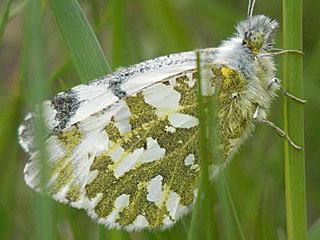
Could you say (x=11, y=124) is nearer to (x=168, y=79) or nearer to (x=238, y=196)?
(x=168, y=79)

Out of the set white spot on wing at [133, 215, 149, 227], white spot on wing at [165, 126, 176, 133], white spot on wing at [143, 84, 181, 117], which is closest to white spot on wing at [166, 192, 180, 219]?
white spot on wing at [133, 215, 149, 227]

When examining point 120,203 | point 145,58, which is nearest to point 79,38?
point 120,203

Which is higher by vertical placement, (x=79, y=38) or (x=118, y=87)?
(x=79, y=38)

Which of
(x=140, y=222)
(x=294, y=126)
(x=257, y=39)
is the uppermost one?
(x=257, y=39)

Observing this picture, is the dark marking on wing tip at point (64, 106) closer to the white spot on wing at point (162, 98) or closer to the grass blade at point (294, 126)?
the white spot on wing at point (162, 98)

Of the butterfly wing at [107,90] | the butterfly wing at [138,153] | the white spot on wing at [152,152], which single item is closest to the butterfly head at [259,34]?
the butterfly wing at [107,90]

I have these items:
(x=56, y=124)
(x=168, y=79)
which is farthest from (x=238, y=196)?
(x=56, y=124)

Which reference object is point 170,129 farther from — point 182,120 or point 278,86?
point 278,86
